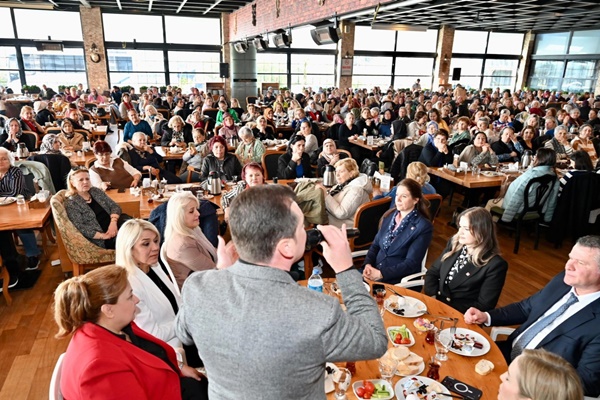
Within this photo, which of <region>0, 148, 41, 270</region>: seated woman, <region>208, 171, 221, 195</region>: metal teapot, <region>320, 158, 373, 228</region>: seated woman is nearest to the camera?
<region>320, 158, 373, 228</region>: seated woman

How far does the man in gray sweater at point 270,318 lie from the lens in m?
1.02

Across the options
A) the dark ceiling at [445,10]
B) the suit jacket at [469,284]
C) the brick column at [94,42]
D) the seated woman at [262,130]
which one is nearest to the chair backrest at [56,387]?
the suit jacket at [469,284]

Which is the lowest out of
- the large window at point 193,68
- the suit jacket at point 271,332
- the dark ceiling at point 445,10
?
the suit jacket at point 271,332

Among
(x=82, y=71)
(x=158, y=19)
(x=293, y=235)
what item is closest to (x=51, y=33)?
(x=82, y=71)

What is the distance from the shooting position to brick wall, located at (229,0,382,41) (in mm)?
7519

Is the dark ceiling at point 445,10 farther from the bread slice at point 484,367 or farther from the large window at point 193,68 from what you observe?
the bread slice at point 484,367

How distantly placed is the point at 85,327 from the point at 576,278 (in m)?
2.21

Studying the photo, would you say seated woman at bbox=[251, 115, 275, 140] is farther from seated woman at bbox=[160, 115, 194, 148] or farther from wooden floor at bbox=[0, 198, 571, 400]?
wooden floor at bbox=[0, 198, 571, 400]

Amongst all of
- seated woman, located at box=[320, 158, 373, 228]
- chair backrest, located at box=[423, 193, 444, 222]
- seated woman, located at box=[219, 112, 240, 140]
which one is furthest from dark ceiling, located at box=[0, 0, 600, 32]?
chair backrest, located at box=[423, 193, 444, 222]

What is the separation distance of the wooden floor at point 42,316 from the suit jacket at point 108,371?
1476mm

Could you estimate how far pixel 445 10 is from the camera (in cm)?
1152

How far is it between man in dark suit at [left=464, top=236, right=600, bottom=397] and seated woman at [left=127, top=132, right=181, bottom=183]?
4511 mm

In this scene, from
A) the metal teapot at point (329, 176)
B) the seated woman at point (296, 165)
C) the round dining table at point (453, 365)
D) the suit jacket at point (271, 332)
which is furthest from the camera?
the seated woman at point (296, 165)

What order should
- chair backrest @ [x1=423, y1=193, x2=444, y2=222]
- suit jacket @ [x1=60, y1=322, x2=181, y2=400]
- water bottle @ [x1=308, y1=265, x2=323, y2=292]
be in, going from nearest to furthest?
suit jacket @ [x1=60, y1=322, x2=181, y2=400] < water bottle @ [x1=308, y1=265, x2=323, y2=292] < chair backrest @ [x1=423, y1=193, x2=444, y2=222]
